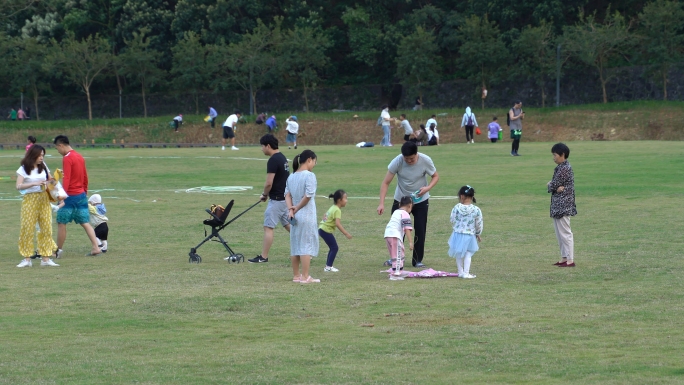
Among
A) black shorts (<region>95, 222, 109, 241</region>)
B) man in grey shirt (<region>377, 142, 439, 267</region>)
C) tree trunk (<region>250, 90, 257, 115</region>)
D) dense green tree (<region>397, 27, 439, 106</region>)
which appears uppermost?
dense green tree (<region>397, 27, 439, 106</region>)

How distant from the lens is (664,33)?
62.2 metres

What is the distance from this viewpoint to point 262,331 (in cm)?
965

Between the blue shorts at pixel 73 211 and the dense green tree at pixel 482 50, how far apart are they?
54982 millimetres

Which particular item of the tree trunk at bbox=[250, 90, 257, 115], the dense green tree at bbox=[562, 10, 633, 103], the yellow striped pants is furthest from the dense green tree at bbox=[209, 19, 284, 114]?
the yellow striped pants

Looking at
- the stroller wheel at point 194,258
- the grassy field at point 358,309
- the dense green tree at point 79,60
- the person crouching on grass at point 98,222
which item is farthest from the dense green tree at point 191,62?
the stroller wheel at point 194,258

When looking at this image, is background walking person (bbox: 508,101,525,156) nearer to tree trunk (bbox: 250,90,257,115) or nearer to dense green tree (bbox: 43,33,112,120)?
tree trunk (bbox: 250,90,257,115)

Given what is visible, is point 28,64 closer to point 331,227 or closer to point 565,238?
point 331,227

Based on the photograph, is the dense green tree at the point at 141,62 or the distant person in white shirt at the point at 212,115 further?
the dense green tree at the point at 141,62

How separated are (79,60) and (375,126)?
2491 cm

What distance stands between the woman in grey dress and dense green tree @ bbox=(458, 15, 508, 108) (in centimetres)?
5735

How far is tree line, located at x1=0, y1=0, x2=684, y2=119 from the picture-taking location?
6550cm

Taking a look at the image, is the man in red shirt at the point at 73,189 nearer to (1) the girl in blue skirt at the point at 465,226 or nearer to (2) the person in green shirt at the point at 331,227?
(2) the person in green shirt at the point at 331,227

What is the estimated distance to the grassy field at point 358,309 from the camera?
808cm

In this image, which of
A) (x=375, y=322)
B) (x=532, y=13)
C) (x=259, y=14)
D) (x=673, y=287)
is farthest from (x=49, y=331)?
(x=259, y=14)
